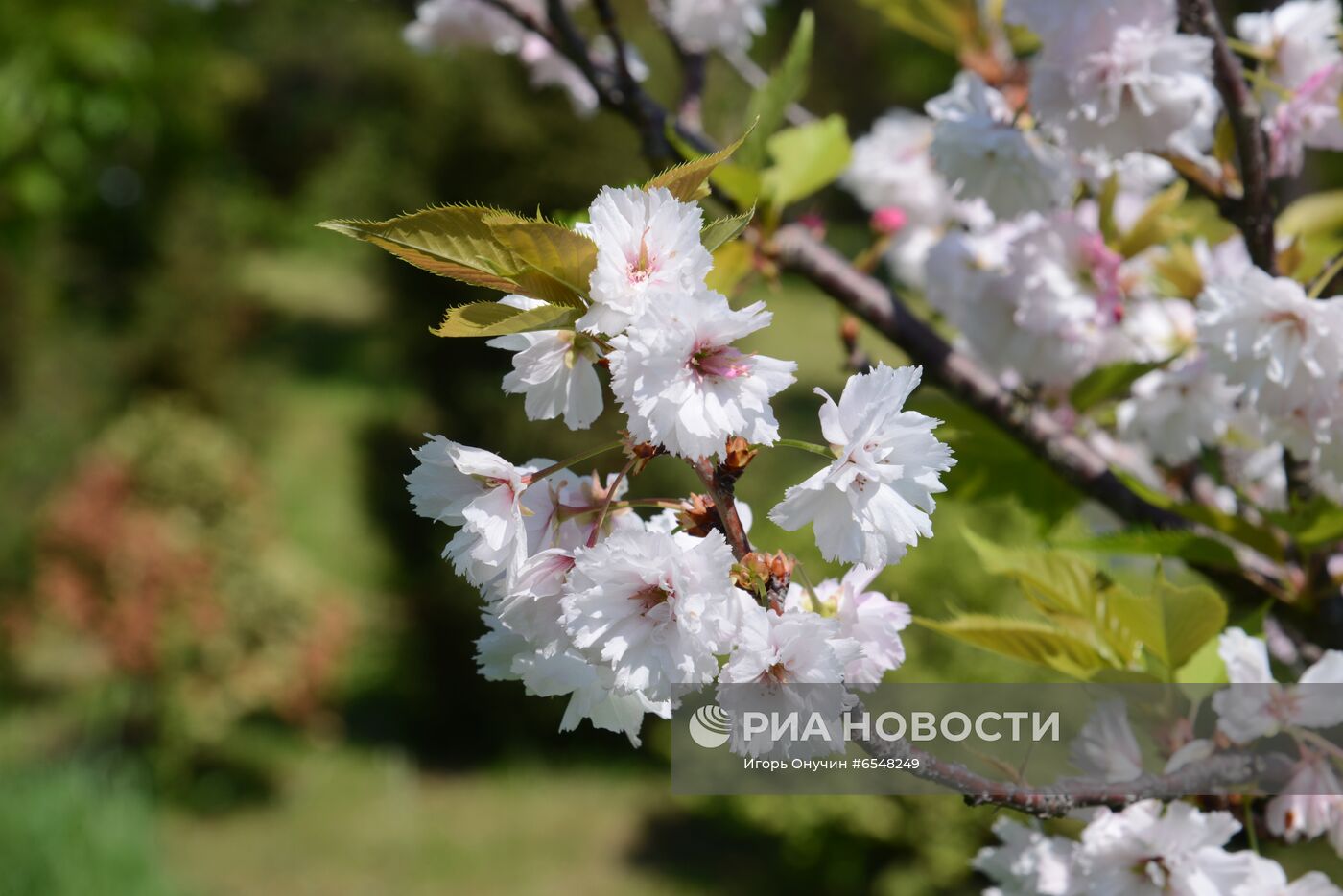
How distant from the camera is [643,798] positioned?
5.85 m

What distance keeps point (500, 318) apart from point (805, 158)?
0.87 m

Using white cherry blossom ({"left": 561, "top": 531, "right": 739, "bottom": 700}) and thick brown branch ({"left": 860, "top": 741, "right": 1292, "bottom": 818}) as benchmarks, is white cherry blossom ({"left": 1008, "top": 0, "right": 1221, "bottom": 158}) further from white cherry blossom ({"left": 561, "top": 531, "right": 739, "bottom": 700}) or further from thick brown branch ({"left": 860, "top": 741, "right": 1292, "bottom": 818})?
white cherry blossom ({"left": 561, "top": 531, "right": 739, "bottom": 700})

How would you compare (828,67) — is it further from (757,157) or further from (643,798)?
(757,157)

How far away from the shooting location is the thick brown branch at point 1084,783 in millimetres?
725

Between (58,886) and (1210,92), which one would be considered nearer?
(1210,92)

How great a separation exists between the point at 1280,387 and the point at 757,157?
22.9 inches

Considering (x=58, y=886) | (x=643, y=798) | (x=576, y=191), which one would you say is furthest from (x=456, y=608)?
(x=58, y=886)

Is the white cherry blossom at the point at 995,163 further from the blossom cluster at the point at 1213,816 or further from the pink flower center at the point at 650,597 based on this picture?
the pink flower center at the point at 650,597

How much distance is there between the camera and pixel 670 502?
0.75m

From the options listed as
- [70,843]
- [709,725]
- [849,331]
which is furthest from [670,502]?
[70,843]

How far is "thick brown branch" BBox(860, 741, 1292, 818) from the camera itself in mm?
725

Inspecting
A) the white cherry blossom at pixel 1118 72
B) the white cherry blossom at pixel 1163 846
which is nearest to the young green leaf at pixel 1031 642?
the white cherry blossom at pixel 1163 846

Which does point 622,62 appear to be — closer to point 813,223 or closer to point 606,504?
point 813,223

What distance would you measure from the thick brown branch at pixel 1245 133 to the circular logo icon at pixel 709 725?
2.30 feet
